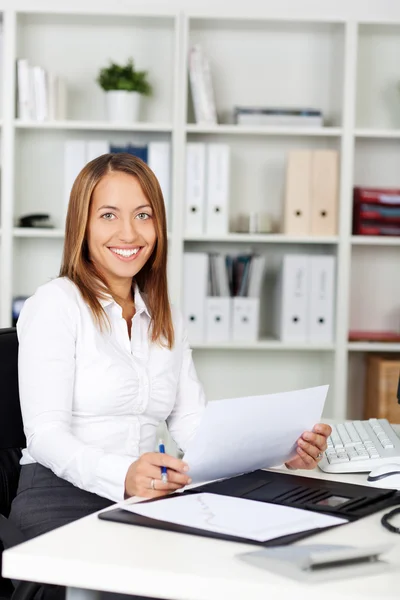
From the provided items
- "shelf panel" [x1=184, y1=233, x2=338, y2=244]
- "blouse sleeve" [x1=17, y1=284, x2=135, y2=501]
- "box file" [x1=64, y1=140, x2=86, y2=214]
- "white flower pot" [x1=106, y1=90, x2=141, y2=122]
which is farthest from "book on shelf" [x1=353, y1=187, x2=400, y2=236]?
"blouse sleeve" [x1=17, y1=284, x2=135, y2=501]

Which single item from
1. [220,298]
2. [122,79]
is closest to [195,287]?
[220,298]

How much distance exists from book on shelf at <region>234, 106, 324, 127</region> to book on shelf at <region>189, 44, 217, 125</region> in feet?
0.42

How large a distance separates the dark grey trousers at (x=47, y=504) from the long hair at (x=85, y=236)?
33cm

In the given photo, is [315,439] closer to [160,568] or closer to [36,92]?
[160,568]

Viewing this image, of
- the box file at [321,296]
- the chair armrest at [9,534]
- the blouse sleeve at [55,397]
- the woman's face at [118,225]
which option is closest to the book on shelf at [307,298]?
the box file at [321,296]

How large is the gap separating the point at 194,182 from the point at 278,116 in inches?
18.6

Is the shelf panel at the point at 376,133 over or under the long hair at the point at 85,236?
over

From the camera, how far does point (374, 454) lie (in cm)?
162

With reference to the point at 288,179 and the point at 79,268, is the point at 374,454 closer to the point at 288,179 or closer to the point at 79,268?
the point at 79,268

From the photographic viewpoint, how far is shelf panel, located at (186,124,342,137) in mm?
3656

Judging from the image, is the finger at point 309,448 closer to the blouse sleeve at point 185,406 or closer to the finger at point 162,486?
the finger at point 162,486

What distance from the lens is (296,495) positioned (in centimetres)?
137

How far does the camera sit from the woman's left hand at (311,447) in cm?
155

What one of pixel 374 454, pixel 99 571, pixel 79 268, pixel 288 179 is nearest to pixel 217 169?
pixel 288 179
